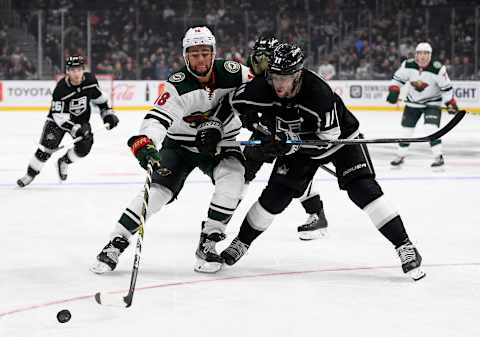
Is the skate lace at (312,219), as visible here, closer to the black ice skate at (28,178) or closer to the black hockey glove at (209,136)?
the black hockey glove at (209,136)

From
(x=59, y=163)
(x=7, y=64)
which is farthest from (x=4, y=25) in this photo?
(x=59, y=163)

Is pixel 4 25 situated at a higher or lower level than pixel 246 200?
higher

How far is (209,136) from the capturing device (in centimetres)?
391

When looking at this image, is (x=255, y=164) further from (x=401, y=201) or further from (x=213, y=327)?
(x=213, y=327)

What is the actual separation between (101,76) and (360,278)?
43.2ft

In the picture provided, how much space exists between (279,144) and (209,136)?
348 millimetres

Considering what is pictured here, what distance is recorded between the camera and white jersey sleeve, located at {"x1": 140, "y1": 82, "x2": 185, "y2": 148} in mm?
3799

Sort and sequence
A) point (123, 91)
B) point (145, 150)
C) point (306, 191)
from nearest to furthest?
point (145, 150) → point (306, 191) → point (123, 91)

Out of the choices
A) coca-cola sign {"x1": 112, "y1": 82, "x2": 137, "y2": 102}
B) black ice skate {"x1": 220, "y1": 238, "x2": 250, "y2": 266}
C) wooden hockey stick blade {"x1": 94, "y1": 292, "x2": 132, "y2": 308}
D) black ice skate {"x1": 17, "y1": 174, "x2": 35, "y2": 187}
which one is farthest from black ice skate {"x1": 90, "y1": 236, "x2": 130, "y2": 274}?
coca-cola sign {"x1": 112, "y1": 82, "x2": 137, "y2": 102}

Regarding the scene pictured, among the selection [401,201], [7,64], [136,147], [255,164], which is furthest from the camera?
[7,64]

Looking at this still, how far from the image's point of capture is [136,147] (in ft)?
12.1

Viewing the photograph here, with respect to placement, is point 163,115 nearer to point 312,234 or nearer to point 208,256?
point 208,256

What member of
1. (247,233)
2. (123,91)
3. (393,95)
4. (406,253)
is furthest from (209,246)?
(123,91)

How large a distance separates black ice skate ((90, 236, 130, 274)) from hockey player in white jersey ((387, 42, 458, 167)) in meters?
4.75
